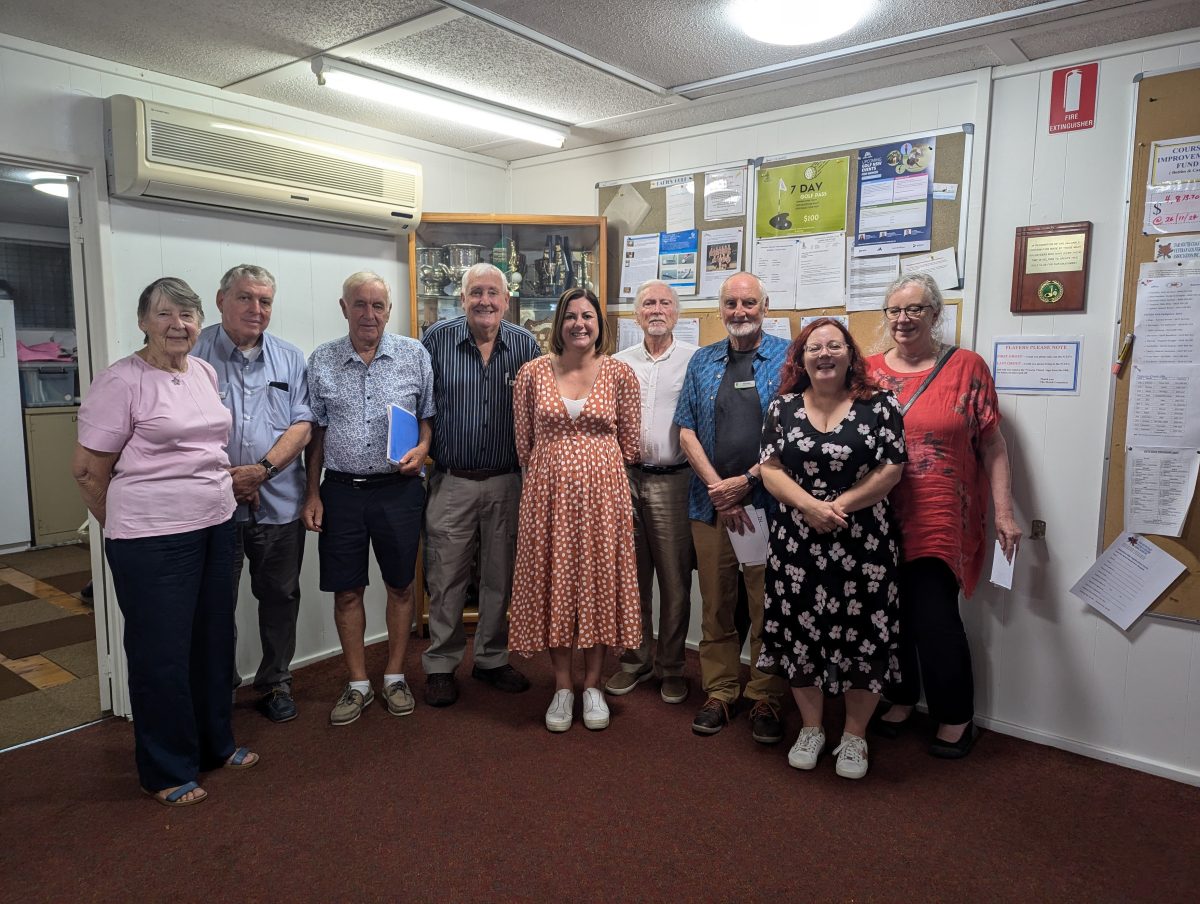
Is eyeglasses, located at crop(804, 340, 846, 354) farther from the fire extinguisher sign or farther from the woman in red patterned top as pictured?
the fire extinguisher sign

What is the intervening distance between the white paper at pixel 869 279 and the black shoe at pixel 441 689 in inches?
83.3

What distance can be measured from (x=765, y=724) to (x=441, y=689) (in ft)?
3.94

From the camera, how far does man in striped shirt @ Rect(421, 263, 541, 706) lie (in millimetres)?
2977

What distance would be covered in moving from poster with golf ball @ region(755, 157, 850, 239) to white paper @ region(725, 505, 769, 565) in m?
1.23

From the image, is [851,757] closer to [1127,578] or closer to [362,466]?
[1127,578]

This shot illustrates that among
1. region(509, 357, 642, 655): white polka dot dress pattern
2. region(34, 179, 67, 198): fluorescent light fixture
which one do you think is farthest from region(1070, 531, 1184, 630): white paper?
region(34, 179, 67, 198): fluorescent light fixture

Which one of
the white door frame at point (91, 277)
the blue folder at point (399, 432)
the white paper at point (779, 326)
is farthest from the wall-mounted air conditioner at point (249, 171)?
the white paper at point (779, 326)

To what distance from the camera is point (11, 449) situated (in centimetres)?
541

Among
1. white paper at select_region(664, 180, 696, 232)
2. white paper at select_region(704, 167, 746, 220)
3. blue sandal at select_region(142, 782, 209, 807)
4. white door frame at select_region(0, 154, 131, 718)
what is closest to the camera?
blue sandal at select_region(142, 782, 209, 807)

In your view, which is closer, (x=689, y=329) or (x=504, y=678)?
(x=504, y=678)

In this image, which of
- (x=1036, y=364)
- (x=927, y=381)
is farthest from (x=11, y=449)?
(x=1036, y=364)

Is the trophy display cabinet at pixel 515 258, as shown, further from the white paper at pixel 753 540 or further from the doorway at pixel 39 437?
the doorway at pixel 39 437

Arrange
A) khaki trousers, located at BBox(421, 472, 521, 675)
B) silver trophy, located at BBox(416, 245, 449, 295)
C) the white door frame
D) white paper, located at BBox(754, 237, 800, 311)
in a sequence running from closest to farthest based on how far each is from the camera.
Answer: the white door frame → khaki trousers, located at BBox(421, 472, 521, 675) → white paper, located at BBox(754, 237, 800, 311) → silver trophy, located at BBox(416, 245, 449, 295)

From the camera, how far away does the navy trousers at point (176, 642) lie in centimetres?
225
